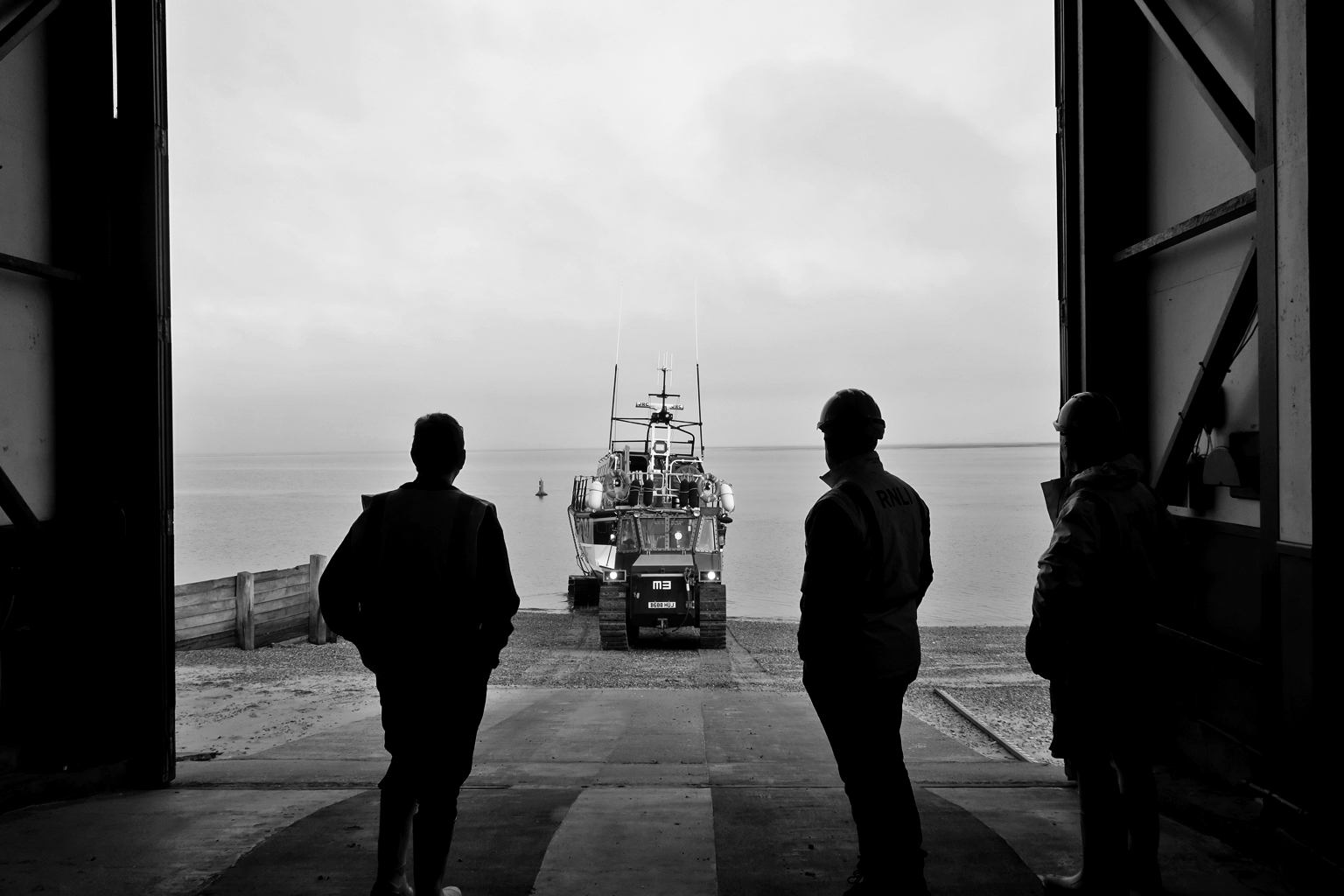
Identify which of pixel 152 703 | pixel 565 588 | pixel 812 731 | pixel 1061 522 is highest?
pixel 1061 522

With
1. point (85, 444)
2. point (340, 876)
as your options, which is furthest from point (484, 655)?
point (85, 444)

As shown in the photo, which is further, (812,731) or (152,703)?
(812,731)

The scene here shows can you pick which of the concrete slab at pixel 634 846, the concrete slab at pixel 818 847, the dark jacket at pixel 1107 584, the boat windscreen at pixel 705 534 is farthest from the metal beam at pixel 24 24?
the boat windscreen at pixel 705 534

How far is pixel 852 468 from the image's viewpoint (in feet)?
10.0

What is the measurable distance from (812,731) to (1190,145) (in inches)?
188

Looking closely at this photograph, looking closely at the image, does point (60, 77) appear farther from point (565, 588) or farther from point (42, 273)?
point (565, 588)

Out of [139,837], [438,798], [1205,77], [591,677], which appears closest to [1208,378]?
[1205,77]

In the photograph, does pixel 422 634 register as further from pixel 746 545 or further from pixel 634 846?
pixel 746 545

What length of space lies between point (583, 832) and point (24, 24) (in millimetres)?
4625

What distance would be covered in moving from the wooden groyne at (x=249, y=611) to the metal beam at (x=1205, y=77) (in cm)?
1227

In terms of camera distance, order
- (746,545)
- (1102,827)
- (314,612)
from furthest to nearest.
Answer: (746,545), (314,612), (1102,827)

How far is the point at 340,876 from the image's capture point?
340cm

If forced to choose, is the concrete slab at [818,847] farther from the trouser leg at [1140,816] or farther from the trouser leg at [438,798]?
the trouser leg at [438,798]

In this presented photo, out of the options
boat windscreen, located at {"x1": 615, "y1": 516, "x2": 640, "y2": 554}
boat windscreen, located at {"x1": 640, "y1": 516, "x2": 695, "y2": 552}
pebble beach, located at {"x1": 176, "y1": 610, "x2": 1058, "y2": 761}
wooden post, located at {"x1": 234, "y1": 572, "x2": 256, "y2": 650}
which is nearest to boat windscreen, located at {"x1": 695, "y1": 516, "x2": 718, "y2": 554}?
boat windscreen, located at {"x1": 640, "y1": 516, "x2": 695, "y2": 552}
